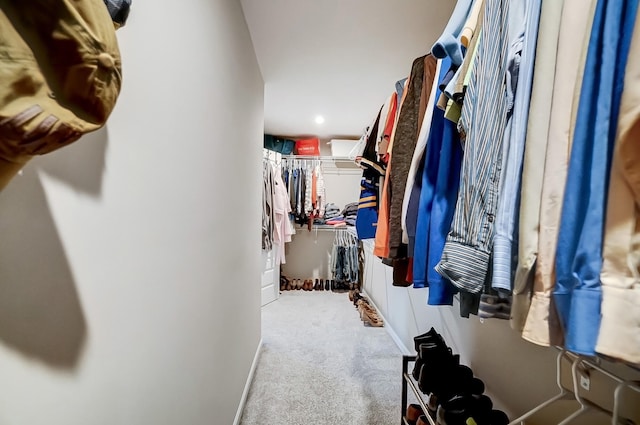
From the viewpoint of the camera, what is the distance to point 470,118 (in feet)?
1.93

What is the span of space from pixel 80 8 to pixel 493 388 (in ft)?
5.39

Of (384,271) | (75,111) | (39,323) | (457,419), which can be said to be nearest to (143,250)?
(39,323)

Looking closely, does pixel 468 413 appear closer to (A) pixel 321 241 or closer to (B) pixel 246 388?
(B) pixel 246 388

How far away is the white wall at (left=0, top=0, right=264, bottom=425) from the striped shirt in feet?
2.15

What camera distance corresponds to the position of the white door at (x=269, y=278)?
308 cm

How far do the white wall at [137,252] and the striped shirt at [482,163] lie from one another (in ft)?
2.15

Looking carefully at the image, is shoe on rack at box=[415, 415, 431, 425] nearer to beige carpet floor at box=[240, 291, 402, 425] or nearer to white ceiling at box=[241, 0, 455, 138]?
beige carpet floor at box=[240, 291, 402, 425]

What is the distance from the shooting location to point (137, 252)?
2.05ft

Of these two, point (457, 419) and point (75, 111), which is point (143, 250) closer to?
point (75, 111)

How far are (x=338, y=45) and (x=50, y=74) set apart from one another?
1.82 metres

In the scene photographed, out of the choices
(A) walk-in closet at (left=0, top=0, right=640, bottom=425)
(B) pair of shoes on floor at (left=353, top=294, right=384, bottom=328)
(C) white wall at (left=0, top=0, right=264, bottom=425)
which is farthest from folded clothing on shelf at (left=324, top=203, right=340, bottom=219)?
(C) white wall at (left=0, top=0, right=264, bottom=425)

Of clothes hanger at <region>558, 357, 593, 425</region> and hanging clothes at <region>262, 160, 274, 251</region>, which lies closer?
clothes hanger at <region>558, 357, 593, 425</region>

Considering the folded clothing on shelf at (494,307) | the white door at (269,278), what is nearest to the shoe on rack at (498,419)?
the folded clothing on shelf at (494,307)

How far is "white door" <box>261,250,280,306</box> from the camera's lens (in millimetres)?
3076
